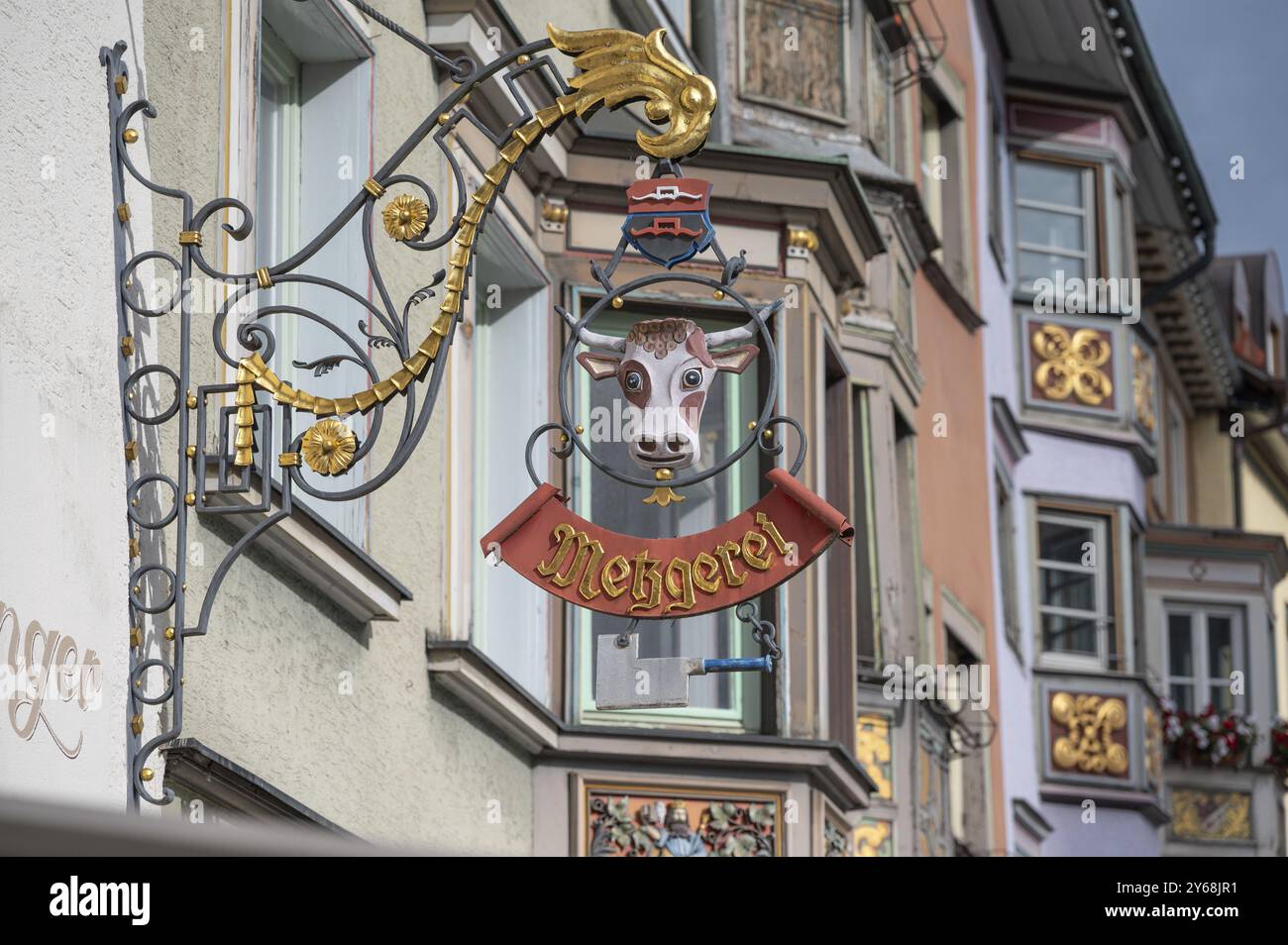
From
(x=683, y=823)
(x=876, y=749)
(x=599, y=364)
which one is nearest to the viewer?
(x=599, y=364)

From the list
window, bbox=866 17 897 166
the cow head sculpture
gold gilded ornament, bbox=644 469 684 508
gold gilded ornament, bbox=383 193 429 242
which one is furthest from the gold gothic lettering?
window, bbox=866 17 897 166

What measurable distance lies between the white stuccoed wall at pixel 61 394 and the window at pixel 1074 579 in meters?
16.6

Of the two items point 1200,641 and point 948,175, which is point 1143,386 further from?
point 948,175

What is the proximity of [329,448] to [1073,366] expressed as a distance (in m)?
16.8

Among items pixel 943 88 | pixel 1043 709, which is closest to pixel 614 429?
pixel 943 88

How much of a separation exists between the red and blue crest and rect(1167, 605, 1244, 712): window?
70.0 feet

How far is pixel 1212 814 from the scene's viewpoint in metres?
27.3

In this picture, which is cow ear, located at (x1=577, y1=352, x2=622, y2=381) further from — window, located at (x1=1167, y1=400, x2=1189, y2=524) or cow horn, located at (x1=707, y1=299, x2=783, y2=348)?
window, located at (x1=1167, y1=400, x2=1189, y2=524)

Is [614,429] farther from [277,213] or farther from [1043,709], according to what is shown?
[1043,709]

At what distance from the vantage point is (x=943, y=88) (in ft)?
67.4

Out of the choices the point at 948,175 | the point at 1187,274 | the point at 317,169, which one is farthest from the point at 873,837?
the point at 1187,274

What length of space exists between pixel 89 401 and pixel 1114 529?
17348mm

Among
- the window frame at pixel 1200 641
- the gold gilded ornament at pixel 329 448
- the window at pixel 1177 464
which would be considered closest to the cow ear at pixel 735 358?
the gold gilded ornament at pixel 329 448

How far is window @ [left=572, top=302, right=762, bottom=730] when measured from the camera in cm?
1205
